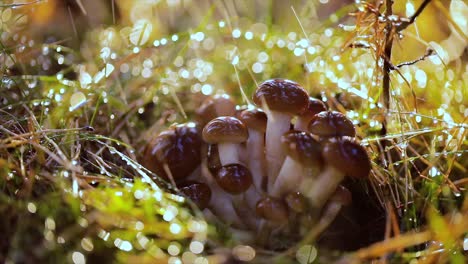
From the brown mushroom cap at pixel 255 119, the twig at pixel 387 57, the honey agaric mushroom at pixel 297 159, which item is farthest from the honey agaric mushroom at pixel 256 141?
the twig at pixel 387 57

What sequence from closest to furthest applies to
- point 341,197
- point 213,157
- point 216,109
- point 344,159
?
point 344,159, point 341,197, point 213,157, point 216,109

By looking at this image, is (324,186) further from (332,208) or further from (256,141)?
(256,141)

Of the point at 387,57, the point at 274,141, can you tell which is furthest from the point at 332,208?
the point at 387,57

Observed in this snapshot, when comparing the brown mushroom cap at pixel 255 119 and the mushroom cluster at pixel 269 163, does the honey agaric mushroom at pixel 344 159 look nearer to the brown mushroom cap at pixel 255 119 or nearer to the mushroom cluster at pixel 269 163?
the mushroom cluster at pixel 269 163

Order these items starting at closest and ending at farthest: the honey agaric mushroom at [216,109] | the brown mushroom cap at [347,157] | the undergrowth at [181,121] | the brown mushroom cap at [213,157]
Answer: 1. the undergrowth at [181,121]
2. the brown mushroom cap at [347,157]
3. the brown mushroom cap at [213,157]
4. the honey agaric mushroom at [216,109]

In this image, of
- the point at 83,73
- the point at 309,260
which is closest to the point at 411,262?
the point at 309,260

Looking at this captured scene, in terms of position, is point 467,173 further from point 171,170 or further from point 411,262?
point 171,170

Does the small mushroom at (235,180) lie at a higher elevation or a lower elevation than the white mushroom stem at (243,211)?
higher
